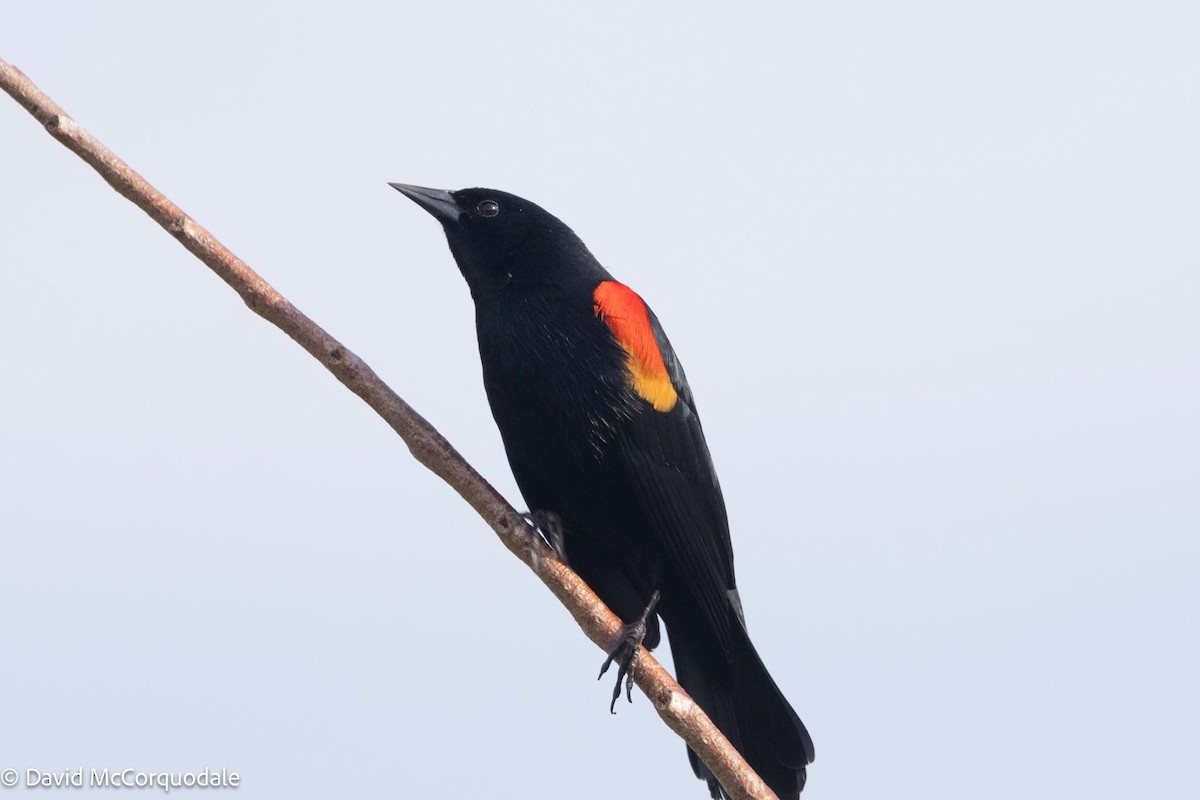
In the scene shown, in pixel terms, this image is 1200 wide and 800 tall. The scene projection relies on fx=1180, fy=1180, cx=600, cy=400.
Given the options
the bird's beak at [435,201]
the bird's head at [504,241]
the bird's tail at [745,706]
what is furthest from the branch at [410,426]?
the bird's beak at [435,201]

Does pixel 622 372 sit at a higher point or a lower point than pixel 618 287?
lower

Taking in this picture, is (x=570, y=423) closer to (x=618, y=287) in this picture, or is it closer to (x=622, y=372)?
(x=622, y=372)

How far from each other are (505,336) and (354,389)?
898 millimetres

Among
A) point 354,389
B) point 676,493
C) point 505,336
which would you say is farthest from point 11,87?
point 676,493

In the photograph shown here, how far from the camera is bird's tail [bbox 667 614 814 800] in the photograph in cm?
454

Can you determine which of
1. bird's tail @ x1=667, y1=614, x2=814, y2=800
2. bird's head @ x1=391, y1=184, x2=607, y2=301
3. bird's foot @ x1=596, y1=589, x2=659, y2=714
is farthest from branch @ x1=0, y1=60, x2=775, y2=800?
bird's head @ x1=391, y1=184, x2=607, y2=301

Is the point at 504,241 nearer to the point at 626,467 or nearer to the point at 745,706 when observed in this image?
the point at 626,467

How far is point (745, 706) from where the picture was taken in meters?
4.65

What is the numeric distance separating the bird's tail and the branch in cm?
80

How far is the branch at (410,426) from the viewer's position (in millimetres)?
3498

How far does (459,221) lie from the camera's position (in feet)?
16.5

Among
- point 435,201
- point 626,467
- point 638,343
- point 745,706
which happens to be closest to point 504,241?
point 435,201

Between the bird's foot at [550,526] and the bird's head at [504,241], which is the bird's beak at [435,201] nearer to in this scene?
the bird's head at [504,241]

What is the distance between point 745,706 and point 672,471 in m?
0.99
